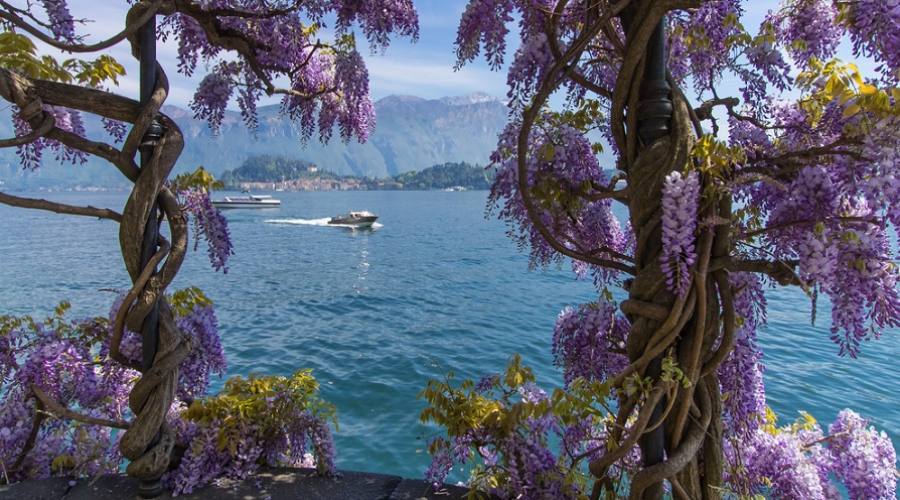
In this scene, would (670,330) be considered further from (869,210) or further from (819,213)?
(869,210)

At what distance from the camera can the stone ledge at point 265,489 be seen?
8.77 feet

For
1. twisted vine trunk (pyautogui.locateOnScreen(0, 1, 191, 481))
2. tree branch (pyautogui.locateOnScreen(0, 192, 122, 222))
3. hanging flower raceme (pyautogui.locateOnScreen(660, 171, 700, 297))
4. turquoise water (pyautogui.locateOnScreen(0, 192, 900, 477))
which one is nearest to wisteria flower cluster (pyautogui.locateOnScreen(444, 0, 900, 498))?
hanging flower raceme (pyautogui.locateOnScreen(660, 171, 700, 297))

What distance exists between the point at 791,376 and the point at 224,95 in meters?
13.0

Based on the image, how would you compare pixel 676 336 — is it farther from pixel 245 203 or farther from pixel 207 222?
pixel 245 203

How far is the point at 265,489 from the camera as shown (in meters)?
2.73

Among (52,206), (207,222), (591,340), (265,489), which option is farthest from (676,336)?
(52,206)

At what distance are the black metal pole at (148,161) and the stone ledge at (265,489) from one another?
0.77 metres

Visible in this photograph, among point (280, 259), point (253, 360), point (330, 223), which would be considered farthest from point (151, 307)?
point (330, 223)

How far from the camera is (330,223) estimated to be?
59.4 meters

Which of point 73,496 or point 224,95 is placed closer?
point 73,496

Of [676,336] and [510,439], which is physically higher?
[676,336]

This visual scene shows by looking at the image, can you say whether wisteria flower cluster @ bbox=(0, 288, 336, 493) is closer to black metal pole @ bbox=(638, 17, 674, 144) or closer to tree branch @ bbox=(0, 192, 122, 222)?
tree branch @ bbox=(0, 192, 122, 222)

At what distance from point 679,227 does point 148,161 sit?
226 centimetres

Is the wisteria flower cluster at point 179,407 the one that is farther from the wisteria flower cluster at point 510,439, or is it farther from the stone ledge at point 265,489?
the wisteria flower cluster at point 510,439
